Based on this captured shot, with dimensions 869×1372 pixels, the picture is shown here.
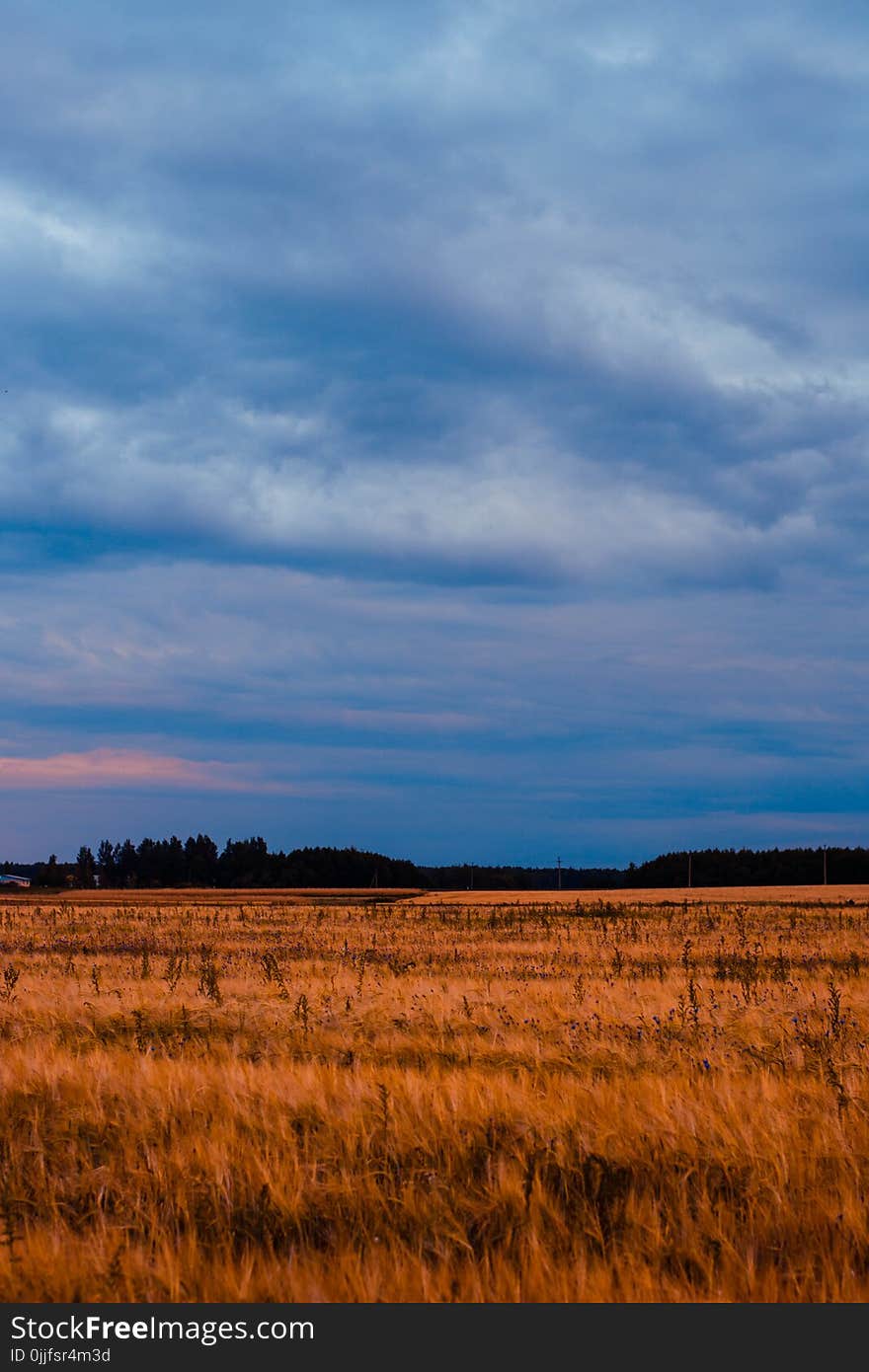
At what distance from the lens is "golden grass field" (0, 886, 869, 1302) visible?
4398 millimetres

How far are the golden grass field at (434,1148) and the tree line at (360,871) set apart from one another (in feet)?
402

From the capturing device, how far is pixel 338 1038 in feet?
32.4

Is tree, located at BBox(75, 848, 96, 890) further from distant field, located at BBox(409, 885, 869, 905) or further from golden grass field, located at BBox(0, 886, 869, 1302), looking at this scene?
golden grass field, located at BBox(0, 886, 869, 1302)

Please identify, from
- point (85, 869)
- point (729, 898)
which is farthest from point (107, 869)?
point (729, 898)

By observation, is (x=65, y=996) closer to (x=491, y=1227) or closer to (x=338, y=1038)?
(x=338, y=1038)

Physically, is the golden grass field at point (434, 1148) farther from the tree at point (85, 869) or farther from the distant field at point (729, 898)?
the tree at point (85, 869)

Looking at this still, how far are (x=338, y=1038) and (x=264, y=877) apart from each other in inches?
6398

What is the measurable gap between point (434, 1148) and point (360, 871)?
163624 millimetres

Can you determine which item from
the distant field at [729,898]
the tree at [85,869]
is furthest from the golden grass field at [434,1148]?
the tree at [85,869]

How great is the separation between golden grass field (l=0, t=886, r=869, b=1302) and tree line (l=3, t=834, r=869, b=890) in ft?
402

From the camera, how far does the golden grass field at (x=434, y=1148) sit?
440 cm

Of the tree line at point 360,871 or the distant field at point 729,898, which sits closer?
the distant field at point 729,898

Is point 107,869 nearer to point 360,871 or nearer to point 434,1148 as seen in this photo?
point 360,871

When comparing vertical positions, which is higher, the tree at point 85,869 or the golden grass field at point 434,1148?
the golden grass field at point 434,1148
